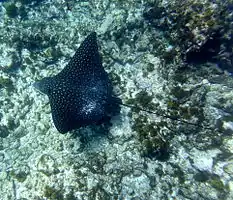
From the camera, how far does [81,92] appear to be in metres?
5.36

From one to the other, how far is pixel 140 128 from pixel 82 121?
1.29 meters

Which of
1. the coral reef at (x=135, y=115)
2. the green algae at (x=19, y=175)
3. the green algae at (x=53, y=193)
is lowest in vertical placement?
the green algae at (x=19, y=175)

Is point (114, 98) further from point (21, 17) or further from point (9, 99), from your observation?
point (21, 17)

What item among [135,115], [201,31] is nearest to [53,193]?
[135,115]

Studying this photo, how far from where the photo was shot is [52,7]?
29.9 feet

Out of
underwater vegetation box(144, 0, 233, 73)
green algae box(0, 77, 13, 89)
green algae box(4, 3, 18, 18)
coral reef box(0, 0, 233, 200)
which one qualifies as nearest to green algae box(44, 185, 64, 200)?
coral reef box(0, 0, 233, 200)

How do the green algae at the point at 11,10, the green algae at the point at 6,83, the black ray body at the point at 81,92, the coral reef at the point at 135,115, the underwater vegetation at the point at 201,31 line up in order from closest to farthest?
the coral reef at the point at 135,115
the black ray body at the point at 81,92
the underwater vegetation at the point at 201,31
the green algae at the point at 6,83
the green algae at the point at 11,10

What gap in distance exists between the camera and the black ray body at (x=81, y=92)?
5.23 m

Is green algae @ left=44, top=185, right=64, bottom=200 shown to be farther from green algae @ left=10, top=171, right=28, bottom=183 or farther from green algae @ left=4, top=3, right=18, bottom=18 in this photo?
green algae @ left=4, top=3, right=18, bottom=18

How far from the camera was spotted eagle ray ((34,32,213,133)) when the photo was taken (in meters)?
5.23

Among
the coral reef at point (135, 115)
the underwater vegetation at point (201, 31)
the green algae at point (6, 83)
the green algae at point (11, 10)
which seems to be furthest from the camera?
the green algae at point (11, 10)

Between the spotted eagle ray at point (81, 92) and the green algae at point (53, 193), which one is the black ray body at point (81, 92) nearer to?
the spotted eagle ray at point (81, 92)

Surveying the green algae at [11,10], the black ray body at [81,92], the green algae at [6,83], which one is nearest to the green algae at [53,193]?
the black ray body at [81,92]

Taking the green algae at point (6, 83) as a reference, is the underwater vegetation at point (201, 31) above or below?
above
